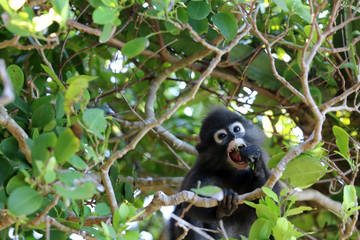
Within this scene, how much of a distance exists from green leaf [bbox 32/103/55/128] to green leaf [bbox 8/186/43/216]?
93 centimetres

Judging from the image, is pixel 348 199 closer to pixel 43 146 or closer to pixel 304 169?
pixel 304 169

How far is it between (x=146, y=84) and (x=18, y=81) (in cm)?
204

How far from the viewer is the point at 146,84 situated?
509 centimetres

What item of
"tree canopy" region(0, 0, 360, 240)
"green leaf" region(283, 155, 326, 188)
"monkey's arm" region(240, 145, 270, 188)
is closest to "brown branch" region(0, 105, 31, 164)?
"tree canopy" region(0, 0, 360, 240)

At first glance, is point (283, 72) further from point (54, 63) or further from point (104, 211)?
point (104, 211)

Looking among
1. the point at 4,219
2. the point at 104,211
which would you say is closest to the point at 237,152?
the point at 104,211

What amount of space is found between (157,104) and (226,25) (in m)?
2.31

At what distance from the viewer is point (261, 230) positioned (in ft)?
9.09

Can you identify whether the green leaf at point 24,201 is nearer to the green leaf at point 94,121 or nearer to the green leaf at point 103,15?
the green leaf at point 94,121

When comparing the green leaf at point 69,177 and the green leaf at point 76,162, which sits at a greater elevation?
the green leaf at point 69,177

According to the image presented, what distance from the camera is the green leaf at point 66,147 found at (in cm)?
211

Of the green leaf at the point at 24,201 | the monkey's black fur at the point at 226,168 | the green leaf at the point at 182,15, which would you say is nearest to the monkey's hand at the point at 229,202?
the monkey's black fur at the point at 226,168

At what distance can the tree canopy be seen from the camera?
2252mm

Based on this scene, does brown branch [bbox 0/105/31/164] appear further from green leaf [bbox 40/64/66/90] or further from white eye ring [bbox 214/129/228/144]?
white eye ring [bbox 214/129/228/144]
